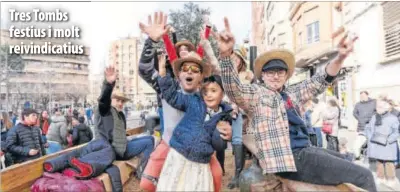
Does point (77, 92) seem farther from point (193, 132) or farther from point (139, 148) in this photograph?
point (193, 132)

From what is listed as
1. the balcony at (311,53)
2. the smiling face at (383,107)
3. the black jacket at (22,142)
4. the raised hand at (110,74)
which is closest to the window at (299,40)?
the balcony at (311,53)

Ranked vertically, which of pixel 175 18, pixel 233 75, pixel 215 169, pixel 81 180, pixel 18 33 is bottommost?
pixel 81 180

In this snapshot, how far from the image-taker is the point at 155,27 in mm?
2682

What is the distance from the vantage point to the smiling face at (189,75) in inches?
104

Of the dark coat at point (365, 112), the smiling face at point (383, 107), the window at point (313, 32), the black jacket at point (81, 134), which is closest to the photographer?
the smiling face at point (383, 107)

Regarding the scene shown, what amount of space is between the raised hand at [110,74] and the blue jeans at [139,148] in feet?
4.99

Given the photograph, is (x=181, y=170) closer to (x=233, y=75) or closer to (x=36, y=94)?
(x=233, y=75)

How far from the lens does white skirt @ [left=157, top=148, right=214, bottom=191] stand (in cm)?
239

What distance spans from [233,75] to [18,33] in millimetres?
5319

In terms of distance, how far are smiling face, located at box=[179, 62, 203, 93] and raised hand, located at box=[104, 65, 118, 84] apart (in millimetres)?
700

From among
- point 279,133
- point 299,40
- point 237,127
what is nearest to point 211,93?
point 279,133

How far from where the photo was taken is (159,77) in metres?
2.74

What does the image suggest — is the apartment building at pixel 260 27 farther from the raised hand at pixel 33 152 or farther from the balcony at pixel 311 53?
the raised hand at pixel 33 152

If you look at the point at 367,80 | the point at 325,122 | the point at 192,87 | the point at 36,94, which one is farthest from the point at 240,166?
the point at 36,94
